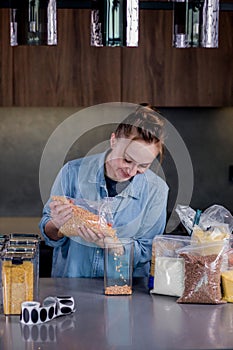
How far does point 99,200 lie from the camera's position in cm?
276

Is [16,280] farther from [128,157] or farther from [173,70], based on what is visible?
[173,70]

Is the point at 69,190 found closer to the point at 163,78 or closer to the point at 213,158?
the point at 163,78

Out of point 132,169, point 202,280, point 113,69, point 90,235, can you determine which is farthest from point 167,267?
point 113,69

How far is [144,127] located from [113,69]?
1702 mm

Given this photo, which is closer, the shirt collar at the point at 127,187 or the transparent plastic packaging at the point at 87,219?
the transparent plastic packaging at the point at 87,219

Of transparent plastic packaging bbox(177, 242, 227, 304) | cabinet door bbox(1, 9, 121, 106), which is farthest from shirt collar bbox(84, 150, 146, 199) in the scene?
cabinet door bbox(1, 9, 121, 106)

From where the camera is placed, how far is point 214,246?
224 centimetres

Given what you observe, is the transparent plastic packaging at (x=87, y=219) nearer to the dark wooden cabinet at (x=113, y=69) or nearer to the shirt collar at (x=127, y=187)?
the shirt collar at (x=127, y=187)

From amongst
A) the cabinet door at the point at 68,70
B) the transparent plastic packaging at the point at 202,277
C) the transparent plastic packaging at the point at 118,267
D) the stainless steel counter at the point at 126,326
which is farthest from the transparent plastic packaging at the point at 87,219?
the cabinet door at the point at 68,70

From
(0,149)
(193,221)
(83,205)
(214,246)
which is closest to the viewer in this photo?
(214,246)

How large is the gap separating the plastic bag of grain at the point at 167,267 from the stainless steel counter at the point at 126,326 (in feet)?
0.10

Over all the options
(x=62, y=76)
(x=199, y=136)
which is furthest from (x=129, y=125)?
(x=199, y=136)

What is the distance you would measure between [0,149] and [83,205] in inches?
82.5

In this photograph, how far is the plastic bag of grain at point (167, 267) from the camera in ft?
7.38
